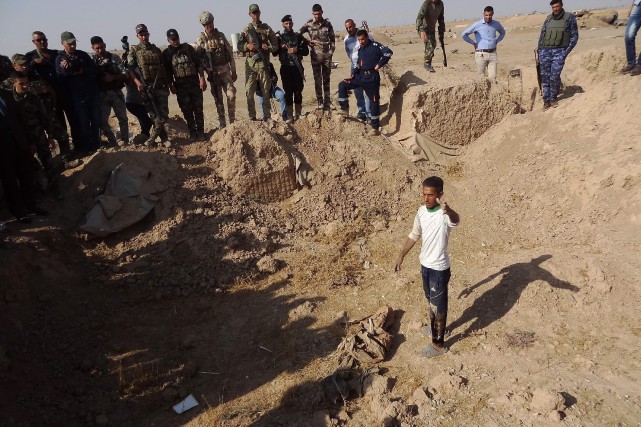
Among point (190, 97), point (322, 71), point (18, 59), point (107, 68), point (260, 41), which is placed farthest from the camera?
point (322, 71)

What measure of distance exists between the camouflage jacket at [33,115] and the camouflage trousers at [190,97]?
1.71 m

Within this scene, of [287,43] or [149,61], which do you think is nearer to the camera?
[149,61]

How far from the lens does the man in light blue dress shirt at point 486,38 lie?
315 inches

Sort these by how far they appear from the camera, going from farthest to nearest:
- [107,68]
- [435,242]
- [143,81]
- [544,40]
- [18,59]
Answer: [544,40]
[107,68]
[143,81]
[18,59]
[435,242]

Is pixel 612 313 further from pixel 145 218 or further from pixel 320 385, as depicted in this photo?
pixel 145 218

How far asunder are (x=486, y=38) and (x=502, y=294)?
5.46m

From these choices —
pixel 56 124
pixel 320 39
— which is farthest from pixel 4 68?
pixel 320 39

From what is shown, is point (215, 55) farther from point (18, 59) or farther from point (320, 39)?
point (18, 59)

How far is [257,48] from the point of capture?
6723 mm

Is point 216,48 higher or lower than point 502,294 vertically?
higher

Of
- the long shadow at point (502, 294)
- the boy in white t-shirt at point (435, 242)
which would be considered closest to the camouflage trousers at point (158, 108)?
the boy in white t-shirt at point (435, 242)

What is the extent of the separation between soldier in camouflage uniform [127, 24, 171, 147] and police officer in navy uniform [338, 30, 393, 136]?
305 cm

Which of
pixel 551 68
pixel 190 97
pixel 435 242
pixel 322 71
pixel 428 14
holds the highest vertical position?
pixel 428 14

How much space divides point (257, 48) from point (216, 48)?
0.62 meters
